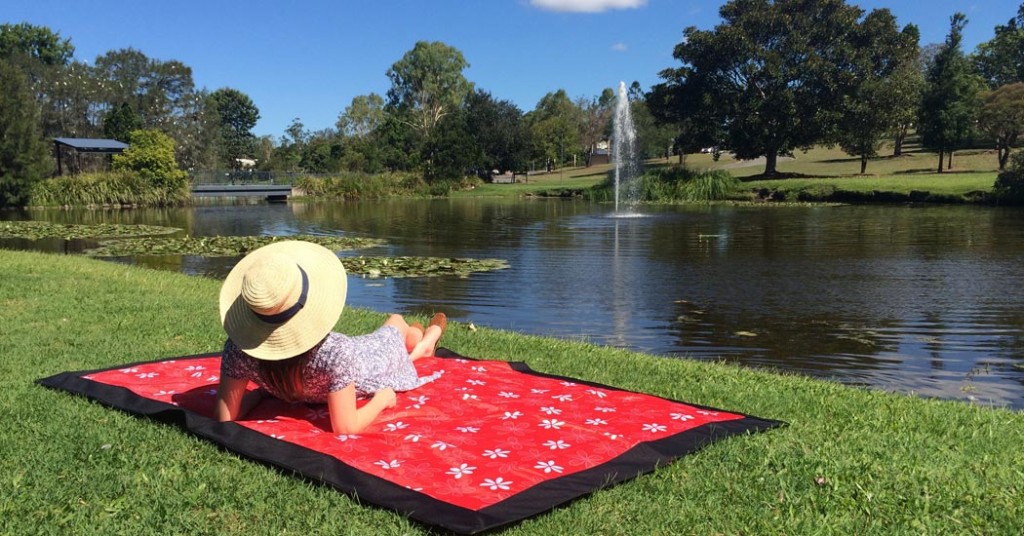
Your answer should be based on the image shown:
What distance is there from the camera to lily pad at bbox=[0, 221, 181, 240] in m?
23.2

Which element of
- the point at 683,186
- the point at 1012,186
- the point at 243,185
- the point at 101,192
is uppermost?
the point at 243,185

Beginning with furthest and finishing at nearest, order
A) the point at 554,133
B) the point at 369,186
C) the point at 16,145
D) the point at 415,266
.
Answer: the point at 554,133 < the point at 369,186 < the point at 16,145 < the point at 415,266

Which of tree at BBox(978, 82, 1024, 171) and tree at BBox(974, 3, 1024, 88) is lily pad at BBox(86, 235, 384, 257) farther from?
tree at BBox(974, 3, 1024, 88)

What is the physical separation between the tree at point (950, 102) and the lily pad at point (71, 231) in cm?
4855

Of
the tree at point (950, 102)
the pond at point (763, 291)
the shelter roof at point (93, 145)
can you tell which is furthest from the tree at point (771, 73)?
Result: the shelter roof at point (93, 145)

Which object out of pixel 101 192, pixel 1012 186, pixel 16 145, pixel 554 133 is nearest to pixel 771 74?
pixel 1012 186

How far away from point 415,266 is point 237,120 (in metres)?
90.9

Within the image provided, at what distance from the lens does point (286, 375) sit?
A: 414 centimetres

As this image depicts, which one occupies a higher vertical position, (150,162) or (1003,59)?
(1003,59)

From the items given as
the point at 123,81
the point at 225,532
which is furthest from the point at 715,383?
the point at 123,81

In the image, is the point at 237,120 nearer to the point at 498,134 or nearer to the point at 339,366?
the point at 498,134

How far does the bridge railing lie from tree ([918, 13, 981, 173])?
47.4 meters

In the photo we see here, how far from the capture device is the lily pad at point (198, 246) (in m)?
19.2

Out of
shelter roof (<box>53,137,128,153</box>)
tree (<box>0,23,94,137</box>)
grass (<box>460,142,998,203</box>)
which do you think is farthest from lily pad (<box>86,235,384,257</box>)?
tree (<box>0,23,94,137</box>)
